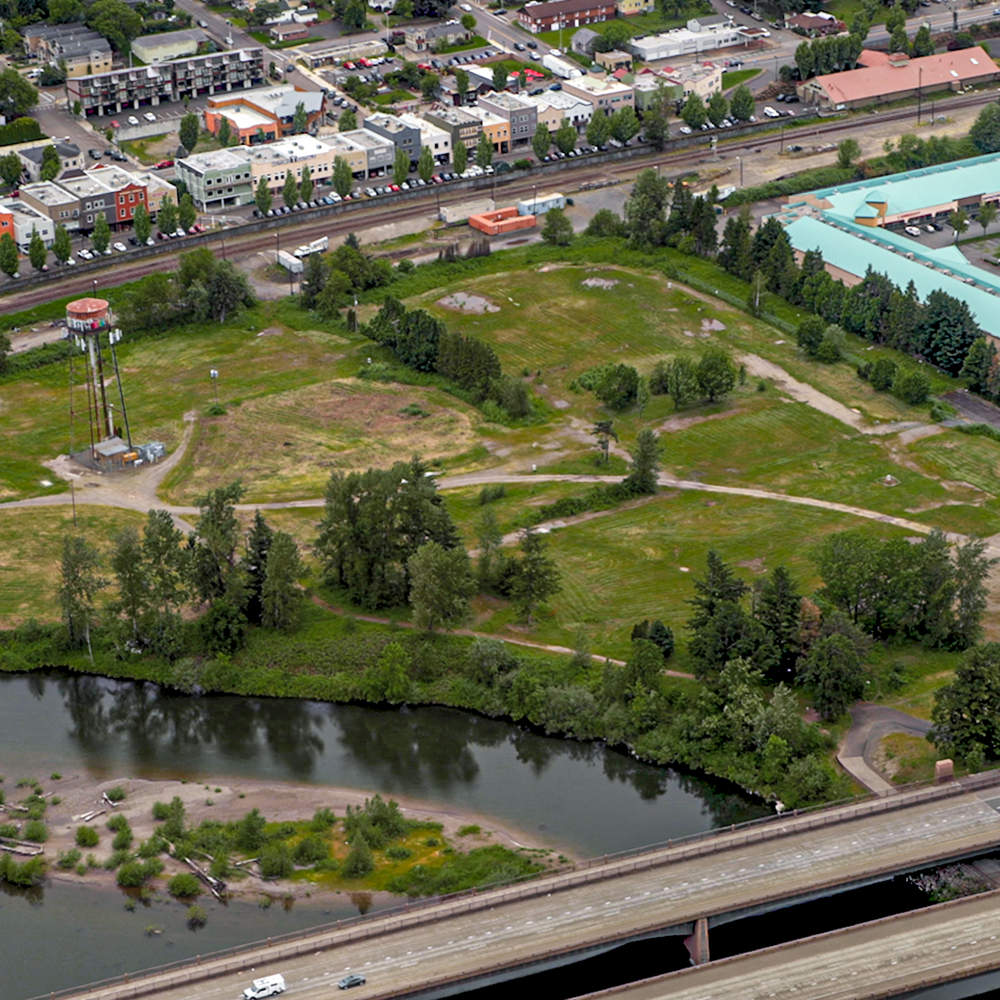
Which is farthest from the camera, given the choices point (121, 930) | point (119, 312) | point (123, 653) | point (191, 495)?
point (119, 312)

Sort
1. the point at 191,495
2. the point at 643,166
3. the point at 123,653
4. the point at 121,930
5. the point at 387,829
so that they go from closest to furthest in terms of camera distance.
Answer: the point at 121,930
the point at 387,829
the point at 123,653
the point at 191,495
the point at 643,166

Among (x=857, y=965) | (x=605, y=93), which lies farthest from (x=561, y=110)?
(x=857, y=965)

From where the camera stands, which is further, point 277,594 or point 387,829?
point 277,594

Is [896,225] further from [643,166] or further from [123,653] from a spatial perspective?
[123,653]

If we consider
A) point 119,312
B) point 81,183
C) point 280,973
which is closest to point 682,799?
point 280,973

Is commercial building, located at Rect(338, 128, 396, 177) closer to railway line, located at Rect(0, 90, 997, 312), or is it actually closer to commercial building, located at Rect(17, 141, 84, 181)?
railway line, located at Rect(0, 90, 997, 312)

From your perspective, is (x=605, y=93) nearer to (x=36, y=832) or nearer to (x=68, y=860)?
(x=36, y=832)

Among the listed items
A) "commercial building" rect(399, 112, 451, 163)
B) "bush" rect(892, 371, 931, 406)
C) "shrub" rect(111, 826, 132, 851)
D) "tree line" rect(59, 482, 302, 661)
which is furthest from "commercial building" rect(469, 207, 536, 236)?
"shrub" rect(111, 826, 132, 851)
